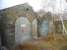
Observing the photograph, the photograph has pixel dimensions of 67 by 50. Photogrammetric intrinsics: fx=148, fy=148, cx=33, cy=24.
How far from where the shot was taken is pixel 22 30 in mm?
1687

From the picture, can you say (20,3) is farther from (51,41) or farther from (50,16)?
(51,41)

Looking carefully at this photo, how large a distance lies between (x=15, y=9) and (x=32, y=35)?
1.16 ft

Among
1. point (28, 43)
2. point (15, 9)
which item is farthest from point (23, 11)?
point (28, 43)

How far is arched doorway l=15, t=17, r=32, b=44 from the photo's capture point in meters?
1.67

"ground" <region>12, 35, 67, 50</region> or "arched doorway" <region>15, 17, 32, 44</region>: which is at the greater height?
"arched doorway" <region>15, 17, 32, 44</region>

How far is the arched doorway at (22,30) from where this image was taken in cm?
167

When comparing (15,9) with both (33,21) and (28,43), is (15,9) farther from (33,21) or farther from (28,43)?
(28,43)

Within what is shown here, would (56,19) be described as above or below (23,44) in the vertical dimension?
above

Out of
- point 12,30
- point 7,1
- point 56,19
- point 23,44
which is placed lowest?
point 23,44

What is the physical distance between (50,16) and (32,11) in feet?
0.69

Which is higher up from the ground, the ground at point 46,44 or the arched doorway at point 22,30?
the arched doorway at point 22,30

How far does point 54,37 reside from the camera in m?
1.61

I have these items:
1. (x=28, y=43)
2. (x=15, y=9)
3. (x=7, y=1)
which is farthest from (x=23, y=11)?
(x=28, y=43)

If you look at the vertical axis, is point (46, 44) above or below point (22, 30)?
below
